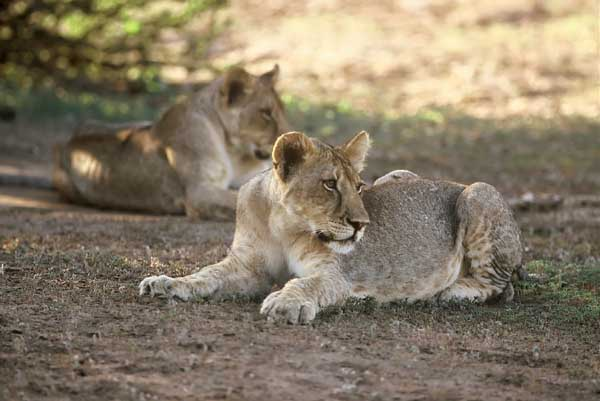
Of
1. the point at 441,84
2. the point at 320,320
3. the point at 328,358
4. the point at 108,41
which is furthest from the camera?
the point at 441,84

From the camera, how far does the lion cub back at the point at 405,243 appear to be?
6012 mm

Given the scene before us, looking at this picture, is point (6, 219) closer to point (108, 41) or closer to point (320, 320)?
point (320, 320)

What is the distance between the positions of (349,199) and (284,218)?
0.42m

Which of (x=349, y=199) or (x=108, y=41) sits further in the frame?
(x=108, y=41)

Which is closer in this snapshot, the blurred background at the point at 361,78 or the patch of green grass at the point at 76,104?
the blurred background at the point at 361,78

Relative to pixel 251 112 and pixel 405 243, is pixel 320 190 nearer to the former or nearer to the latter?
pixel 405 243

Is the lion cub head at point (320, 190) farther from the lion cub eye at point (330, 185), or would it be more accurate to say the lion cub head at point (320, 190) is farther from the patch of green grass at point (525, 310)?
the patch of green grass at point (525, 310)

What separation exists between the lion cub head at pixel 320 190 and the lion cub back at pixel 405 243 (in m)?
0.36

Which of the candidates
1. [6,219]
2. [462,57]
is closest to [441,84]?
[462,57]

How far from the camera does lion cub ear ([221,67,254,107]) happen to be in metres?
9.64

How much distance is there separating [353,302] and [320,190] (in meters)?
0.66

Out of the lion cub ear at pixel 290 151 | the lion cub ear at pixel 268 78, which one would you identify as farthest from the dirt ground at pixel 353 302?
the lion cub ear at pixel 268 78

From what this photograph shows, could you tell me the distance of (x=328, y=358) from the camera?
472cm

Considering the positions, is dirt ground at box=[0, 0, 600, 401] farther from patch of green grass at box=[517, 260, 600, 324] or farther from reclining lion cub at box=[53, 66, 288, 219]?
reclining lion cub at box=[53, 66, 288, 219]
